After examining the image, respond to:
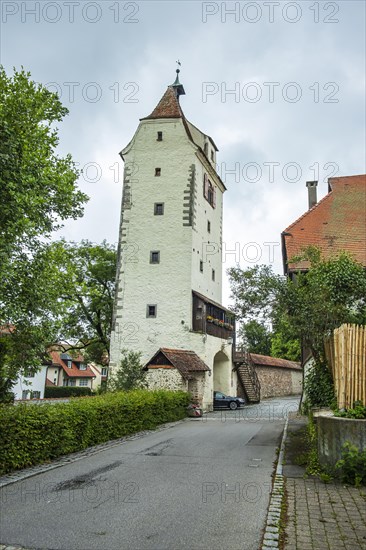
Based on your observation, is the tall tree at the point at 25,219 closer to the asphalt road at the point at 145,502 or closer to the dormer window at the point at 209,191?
the asphalt road at the point at 145,502

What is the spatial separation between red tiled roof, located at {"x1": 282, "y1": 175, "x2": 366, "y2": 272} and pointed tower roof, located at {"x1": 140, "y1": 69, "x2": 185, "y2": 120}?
39.7 feet

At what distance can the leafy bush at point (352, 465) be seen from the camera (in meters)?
7.79

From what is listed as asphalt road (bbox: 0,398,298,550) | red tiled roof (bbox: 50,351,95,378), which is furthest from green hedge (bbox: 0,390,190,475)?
red tiled roof (bbox: 50,351,95,378)

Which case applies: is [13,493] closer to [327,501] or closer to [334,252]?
[327,501]

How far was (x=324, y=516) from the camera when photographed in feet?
20.3

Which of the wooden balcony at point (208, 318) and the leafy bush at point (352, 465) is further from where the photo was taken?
the wooden balcony at point (208, 318)

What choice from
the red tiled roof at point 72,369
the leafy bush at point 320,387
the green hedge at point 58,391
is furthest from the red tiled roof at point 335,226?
the red tiled roof at point 72,369

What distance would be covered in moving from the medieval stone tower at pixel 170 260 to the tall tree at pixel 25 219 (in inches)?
498

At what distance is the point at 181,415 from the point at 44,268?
12554mm

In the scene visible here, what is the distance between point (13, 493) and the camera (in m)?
7.64

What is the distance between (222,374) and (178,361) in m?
8.66

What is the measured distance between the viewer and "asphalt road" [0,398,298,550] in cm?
549

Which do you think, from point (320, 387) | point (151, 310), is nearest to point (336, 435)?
point (320, 387)

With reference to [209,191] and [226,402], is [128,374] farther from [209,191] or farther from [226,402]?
[209,191]
